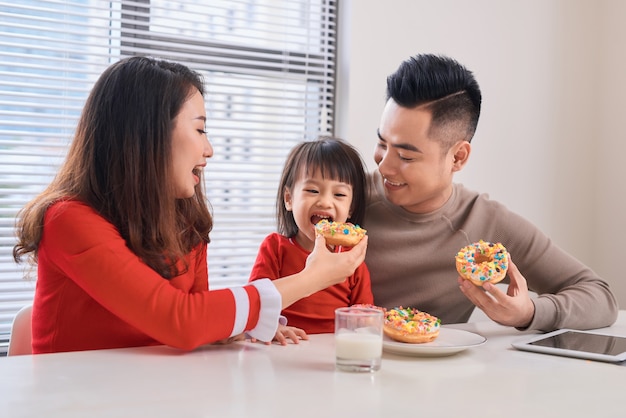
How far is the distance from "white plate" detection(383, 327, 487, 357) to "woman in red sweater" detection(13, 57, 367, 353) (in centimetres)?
23

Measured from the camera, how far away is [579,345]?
1.56 metres

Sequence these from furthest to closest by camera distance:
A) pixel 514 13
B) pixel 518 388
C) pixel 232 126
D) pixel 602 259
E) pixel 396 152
Answer: 1. pixel 602 259
2. pixel 514 13
3. pixel 232 126
4. pixel 396 152
5. pixel 518 388

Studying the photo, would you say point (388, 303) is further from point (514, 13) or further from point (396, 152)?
point (514, 13)

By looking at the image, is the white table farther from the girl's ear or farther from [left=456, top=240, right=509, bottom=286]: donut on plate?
the girl's ear

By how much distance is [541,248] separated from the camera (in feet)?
6.72

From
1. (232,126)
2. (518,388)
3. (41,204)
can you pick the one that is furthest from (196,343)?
(232,126)

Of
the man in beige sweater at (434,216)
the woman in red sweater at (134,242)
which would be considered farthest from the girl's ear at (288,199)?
the woman in red sweater at (134,242)

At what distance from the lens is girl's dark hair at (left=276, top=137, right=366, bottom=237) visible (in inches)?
79.0

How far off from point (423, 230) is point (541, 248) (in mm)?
350

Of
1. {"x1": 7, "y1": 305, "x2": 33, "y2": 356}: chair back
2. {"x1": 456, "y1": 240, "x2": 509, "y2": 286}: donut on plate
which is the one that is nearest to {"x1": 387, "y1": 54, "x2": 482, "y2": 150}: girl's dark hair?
{"x1": 456, "y1": 240, "x2": 509, "y2": 286}: donut on plate

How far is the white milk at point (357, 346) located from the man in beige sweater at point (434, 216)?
836 mm

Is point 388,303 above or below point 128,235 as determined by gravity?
below

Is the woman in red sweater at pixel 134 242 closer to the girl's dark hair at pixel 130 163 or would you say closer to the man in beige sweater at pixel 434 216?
the girl's dark hair at pixel 130 163

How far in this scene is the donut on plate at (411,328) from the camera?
1.43 meters
